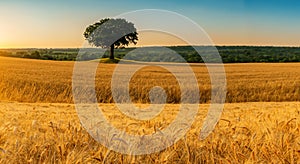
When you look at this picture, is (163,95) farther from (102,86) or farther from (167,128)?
(167,128)

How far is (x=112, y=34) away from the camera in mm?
62250

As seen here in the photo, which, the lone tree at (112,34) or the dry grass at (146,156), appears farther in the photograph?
the lone tree at (112,34)

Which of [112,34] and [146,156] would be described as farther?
[112,34]

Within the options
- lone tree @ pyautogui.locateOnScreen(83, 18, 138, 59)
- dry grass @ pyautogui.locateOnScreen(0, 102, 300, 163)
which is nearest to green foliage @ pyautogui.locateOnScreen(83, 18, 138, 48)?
lone tree @ pyautogui.locateOnScreen(83, 18, 138, 59)

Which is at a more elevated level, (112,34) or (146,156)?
(112,34)

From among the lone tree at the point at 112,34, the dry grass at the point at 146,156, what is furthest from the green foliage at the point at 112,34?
the dry grass at the point at 146,156

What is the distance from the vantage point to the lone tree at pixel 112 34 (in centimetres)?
5964

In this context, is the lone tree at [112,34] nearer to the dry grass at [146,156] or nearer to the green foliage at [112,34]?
the green foliage at [112,34]

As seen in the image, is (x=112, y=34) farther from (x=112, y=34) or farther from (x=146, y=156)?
(x=146, y=156)

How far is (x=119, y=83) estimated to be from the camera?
2009cm

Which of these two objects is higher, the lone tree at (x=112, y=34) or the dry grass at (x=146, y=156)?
the lone tree at (x=112, y=34)

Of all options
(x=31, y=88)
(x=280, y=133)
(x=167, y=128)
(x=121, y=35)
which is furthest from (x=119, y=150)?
(x=121, y=35)

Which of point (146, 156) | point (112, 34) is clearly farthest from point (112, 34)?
point (146, 156)

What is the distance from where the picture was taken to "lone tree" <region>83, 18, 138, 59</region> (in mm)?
59644
